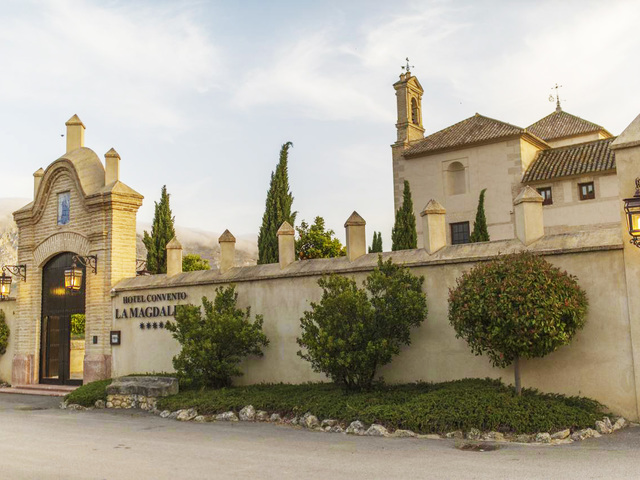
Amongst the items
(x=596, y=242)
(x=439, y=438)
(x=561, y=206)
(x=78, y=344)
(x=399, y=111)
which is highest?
(x=399, y=111)

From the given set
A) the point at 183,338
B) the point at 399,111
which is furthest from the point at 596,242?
the point at 399,111

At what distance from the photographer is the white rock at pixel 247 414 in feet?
43.0

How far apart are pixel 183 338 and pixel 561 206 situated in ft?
67.5

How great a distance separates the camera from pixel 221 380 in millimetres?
15672

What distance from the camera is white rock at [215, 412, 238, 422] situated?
13.2 m

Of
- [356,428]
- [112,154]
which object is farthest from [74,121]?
[356,428]

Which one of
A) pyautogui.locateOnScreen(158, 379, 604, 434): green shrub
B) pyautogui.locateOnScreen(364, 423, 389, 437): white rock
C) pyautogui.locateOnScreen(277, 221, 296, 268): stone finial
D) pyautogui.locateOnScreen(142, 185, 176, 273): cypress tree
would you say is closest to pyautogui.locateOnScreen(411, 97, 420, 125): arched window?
pyautogui.locateOnScreen(142, 185, 176, 273): cypress tree

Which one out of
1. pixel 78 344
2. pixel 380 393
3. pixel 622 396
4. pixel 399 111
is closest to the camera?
pixel 622 396

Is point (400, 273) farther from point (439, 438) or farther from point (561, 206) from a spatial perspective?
point (561, 206)

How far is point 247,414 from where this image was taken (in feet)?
43.2

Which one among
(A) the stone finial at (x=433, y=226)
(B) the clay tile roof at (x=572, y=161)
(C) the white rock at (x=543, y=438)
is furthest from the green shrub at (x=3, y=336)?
(B) the clay tile roof at (x=572, y=161)

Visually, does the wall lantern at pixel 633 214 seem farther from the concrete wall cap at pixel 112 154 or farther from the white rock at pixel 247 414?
the concrete wall cap at pixel 112 154

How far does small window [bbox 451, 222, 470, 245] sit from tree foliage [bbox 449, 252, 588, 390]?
20489 mm

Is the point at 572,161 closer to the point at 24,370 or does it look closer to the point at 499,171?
the point at 499,171
